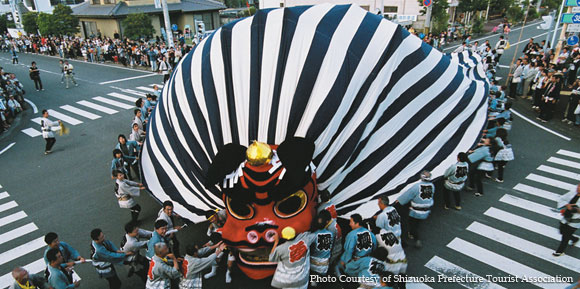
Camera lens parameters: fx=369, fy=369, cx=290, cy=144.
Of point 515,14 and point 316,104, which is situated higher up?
point 316,104

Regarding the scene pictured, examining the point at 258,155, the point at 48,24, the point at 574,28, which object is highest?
the point at 574,28

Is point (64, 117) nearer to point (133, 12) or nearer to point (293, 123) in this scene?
point (293, 123)

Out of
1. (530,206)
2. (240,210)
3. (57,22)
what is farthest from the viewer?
(57,22)

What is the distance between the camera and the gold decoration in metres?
5.46

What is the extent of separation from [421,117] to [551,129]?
8041 mm

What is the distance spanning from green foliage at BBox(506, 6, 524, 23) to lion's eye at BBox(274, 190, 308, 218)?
45.4 meters

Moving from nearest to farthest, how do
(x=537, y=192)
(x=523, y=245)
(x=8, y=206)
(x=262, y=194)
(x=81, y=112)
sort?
(x=262, y=194), (x=523, y=245), (x=537, y=192), (x=8, y=206), (x=81, y=112)

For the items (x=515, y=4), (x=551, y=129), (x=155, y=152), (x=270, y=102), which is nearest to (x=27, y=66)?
(x=155, y=152)

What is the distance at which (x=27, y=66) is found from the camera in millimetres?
31125

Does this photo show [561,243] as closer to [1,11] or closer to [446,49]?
[446,49]

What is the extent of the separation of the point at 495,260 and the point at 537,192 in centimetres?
326

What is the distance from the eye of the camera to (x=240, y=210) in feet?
19.1

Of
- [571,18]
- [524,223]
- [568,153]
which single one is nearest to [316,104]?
[524,223]

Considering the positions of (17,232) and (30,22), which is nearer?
(17,232)
